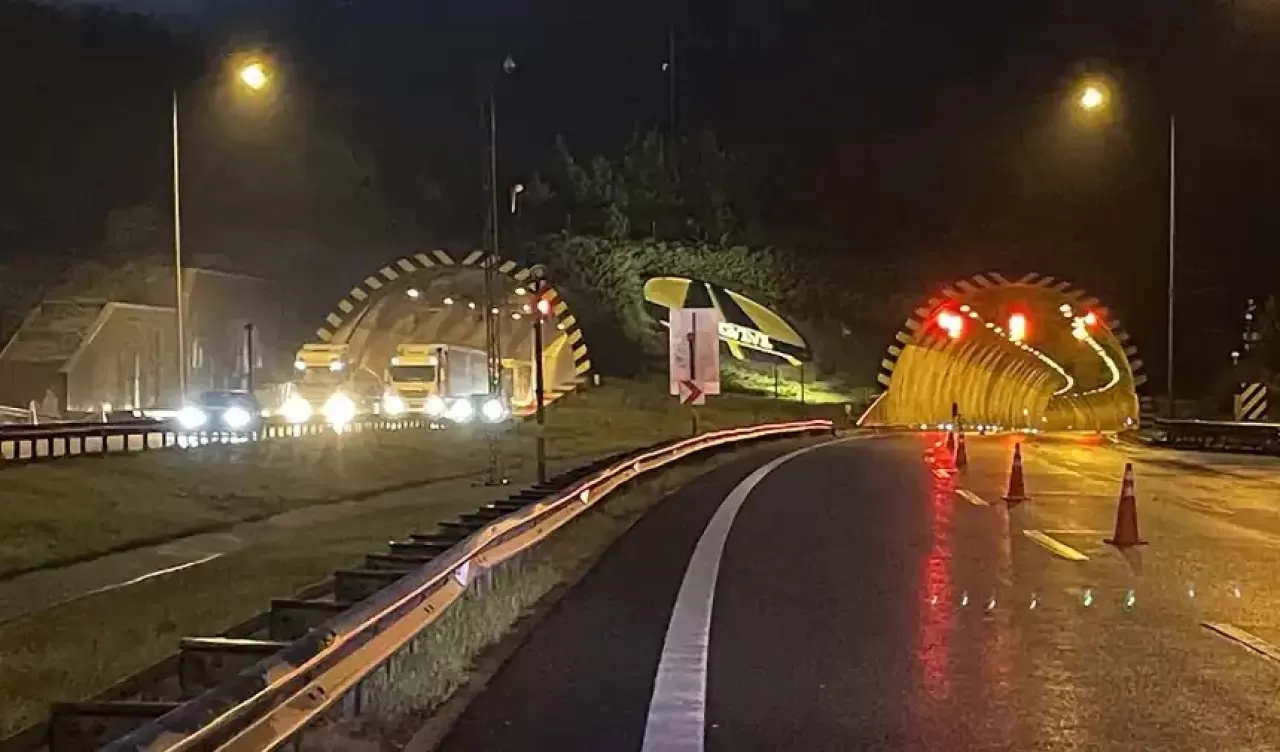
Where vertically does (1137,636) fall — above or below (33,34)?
below

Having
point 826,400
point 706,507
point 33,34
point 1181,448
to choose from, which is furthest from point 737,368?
point 706,507

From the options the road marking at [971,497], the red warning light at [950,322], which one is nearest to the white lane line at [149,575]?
the road marking at [971,497]

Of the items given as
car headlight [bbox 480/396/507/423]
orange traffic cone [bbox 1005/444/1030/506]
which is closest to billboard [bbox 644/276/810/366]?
car headlight [bbox 480/396/507/423]

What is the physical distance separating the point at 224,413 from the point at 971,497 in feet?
99.4

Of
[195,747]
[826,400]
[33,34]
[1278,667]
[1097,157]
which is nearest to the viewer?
[195,747]

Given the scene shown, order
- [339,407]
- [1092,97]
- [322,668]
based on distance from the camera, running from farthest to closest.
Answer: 1. [339,407]
2. [1092,97]
3. [322,668]

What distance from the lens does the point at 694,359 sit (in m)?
40.8

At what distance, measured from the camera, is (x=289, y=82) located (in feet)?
276

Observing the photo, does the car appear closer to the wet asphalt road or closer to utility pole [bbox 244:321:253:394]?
utility pole [bbox 244:321:253:394]

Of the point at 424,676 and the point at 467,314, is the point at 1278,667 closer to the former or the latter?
the point at 424,676

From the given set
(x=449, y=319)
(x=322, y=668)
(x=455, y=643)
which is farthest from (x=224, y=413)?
(x=322, y=668)

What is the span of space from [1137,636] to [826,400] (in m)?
62.6

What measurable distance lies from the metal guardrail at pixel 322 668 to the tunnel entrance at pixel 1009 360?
184ft

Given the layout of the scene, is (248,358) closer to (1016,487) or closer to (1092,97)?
(1092,97)
